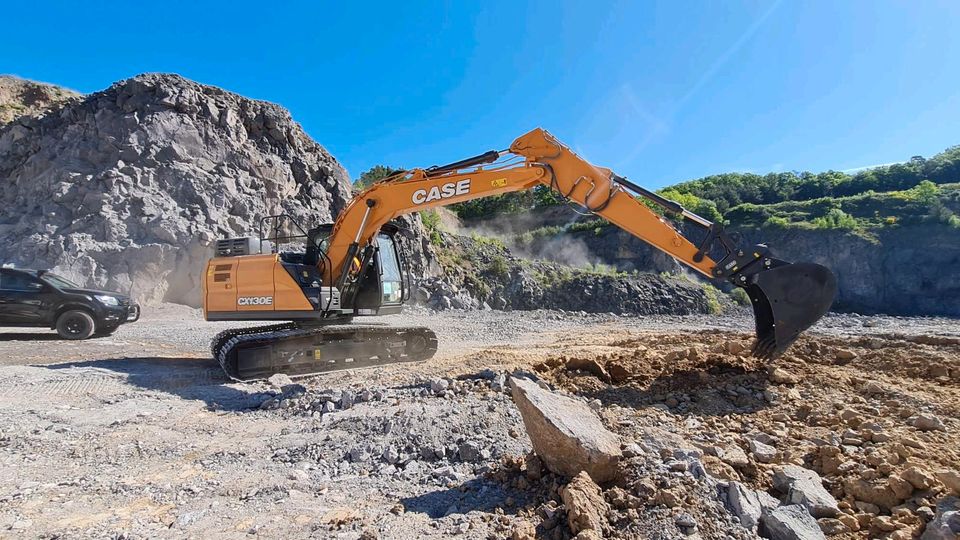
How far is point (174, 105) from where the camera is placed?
21.2m

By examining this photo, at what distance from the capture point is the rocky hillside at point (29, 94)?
3102cm

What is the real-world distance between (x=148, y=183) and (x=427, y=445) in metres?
20.1

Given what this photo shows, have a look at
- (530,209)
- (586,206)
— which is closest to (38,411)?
(586,206)

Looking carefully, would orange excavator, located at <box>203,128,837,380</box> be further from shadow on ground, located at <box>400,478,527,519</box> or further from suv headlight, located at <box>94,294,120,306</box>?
suv headlight, located at <box>94,294,120,306</box>

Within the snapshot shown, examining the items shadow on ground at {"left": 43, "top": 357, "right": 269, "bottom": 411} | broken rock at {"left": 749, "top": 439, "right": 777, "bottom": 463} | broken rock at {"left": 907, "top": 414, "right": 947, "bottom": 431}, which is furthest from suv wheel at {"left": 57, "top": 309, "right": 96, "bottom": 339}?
broken rock at {"left": 907, "top": 414, "right": 947, "bottom": 431}

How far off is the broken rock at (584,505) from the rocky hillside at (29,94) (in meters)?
39.2

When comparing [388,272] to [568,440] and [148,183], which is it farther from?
[148,183]

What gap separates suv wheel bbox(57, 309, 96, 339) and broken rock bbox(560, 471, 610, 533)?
39.0 feet

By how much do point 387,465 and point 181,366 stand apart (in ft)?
20.2

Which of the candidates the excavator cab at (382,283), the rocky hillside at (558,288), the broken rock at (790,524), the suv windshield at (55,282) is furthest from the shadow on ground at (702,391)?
the rocky hillside at (558,288)

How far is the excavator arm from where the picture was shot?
586cm

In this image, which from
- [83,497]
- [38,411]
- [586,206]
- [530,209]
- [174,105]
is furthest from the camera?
[530,209]

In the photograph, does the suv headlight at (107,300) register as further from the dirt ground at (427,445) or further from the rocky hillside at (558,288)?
the rocky hillside at (558,288)

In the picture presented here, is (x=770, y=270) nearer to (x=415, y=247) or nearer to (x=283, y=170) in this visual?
(x=415, y=247)
